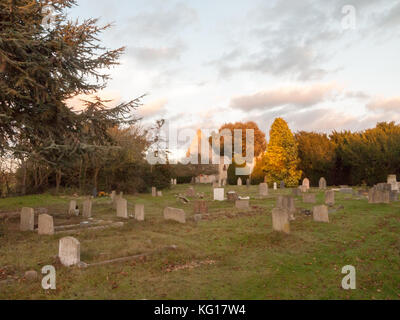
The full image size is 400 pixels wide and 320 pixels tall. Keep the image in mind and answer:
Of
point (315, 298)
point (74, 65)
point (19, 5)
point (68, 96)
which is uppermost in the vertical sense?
point (19, 5)

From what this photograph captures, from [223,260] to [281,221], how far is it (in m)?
3.24

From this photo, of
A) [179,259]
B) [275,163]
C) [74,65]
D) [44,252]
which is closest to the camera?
[179,259]

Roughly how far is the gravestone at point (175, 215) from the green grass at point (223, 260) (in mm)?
Answer: 370

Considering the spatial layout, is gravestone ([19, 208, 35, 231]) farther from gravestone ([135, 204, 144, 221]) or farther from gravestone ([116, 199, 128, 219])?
gravestone ([135, 204, 144, 221])

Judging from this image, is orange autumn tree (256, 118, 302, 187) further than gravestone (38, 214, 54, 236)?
Yes

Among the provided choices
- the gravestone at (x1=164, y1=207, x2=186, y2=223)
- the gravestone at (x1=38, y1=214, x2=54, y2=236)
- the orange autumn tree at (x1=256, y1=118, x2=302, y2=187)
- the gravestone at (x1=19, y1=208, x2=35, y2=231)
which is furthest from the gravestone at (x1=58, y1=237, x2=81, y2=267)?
the orange autumn tree at (x1=256, y1=118, x2=302, y2=187)

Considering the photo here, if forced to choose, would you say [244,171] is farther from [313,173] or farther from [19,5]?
[19,5]

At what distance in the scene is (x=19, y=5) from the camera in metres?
12.4

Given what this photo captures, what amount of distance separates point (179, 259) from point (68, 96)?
9.86 metres

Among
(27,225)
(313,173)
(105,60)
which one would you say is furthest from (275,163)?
(27,225)

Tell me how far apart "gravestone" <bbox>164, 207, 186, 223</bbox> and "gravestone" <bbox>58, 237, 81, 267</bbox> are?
20.3 ft

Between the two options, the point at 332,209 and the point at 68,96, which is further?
the point at 332,209

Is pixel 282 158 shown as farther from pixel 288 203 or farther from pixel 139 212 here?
pixel 139 212

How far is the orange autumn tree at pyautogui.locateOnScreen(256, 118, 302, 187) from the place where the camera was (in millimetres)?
33812
